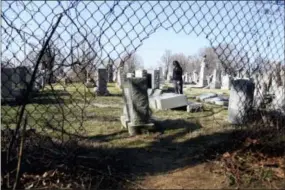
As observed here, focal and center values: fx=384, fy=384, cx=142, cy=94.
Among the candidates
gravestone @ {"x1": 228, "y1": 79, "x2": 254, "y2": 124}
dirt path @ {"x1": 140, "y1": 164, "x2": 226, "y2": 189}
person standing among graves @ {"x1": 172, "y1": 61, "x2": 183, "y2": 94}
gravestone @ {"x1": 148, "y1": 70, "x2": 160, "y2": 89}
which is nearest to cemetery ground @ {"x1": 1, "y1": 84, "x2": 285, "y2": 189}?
dirt path @ {"x1": 140, "y1": 164, "x2": 226, "y2": 189}

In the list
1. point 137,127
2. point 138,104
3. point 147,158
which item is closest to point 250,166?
point 147,158

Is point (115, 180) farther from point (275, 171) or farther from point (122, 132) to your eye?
point (122, 132)

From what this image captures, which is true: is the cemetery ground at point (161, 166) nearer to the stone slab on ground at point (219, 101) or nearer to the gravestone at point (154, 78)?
the stone slab on ground at point (219, 101)

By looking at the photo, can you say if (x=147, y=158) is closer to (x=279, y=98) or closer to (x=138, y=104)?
(x=138, y=104)

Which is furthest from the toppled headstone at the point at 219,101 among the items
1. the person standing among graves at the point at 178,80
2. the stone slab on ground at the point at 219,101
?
the person standing among graves at the point at 178,80

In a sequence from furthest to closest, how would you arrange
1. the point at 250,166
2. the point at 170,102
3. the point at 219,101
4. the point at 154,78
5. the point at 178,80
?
the point at 154,78
the point at 178,80
the point at 219,101
the point at 170,102
the point at 250,166

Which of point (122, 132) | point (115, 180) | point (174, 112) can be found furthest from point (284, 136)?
point (174, 112)

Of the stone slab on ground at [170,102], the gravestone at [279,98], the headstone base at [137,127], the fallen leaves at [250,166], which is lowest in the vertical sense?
the headstone base at [137,127]

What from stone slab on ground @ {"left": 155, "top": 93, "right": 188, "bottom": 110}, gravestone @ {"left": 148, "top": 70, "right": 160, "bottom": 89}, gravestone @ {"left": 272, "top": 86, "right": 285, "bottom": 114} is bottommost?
stone slab on ground @ {"left": 155, "top": 93, "right": 188, "bottom": 110}

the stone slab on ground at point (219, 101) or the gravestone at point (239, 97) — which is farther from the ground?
the gravestone at point (239, 97)

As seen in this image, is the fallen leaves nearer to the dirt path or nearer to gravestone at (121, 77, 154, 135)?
the dirt path

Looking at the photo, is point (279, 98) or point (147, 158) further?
point (279, 98)

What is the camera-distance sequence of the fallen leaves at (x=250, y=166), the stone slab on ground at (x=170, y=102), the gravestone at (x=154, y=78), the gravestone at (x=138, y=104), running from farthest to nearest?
the gravestone at (x=154, y=78)
the stone slab on ground at (x=170, y=102)
the gravestone at (x=138, y=104)
the fallen leaves at (x=250, y=166)

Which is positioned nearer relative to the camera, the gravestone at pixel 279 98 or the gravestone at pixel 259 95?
the gravestone at pixel 259 95
